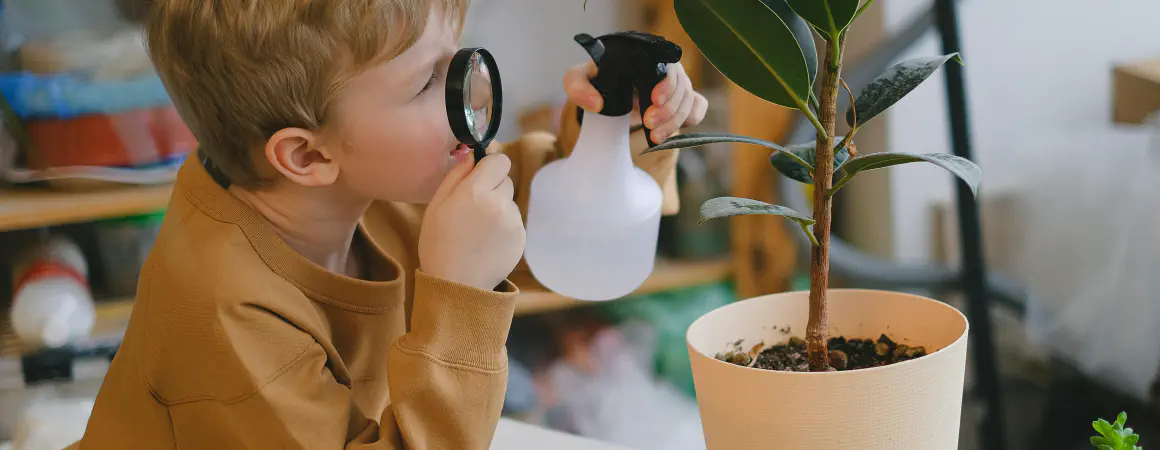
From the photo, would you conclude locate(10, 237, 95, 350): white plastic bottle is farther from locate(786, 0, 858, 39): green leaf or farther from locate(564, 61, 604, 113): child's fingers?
locate(786, 0, 858, 39): green leaf

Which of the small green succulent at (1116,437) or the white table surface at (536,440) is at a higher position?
the small green succulent at (1116,437)

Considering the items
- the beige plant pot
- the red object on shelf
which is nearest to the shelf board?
the red object on shelf

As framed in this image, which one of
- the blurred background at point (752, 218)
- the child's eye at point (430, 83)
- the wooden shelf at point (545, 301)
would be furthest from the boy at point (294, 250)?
the blurred background at point (752, 218)

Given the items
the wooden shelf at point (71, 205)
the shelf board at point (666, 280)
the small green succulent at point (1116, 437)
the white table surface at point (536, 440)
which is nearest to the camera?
the small green succulent at point (1116, 437)

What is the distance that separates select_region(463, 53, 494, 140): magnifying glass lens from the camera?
0.75 meters

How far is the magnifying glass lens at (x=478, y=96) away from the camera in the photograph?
0.75m

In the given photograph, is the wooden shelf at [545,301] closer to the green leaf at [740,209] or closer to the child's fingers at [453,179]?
the child's fingers at [453,179]

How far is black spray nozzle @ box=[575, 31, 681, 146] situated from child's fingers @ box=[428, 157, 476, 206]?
121mm

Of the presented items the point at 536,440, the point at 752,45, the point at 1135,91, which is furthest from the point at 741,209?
the point at 1135,91

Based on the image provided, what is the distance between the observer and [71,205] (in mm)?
1558

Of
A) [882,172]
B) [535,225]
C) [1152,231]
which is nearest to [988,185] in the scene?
[882,172]

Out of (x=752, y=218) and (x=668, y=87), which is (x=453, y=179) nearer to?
(x=668, y=87)

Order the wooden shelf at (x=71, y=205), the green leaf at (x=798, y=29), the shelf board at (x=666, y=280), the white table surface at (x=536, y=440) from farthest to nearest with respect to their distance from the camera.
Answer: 1. the shelf board at (x=666, y=280)
2. the wooden shelf at (x=71, y=205)
3. the white table surface at (x=536, y=440)
4. the green leaf at (x=798, y=29)

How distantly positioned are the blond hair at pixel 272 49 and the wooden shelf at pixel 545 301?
2.50 ft
